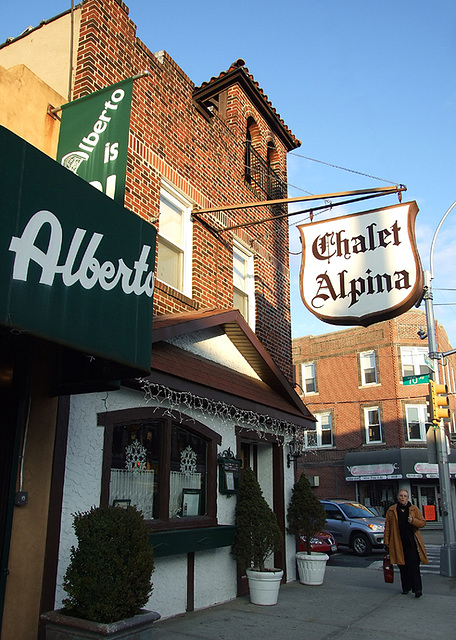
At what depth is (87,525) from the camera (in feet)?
16.3

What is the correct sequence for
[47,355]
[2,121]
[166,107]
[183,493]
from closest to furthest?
1. [47,355]
2. [2,121]
3. [183,493]
4. [166,107]

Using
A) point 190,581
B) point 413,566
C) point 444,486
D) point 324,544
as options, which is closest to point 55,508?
point 190,581

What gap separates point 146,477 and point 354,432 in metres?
23.9

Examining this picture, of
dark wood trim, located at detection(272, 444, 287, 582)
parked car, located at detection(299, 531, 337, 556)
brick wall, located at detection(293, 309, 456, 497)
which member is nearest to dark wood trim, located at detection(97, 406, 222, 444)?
dark wood trim, located at detection(272, 444, 287, 582)

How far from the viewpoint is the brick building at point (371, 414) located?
27.2 meters

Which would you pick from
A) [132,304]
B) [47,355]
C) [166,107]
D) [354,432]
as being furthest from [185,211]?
[354,432]

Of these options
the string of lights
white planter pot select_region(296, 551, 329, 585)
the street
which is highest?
the string of lights

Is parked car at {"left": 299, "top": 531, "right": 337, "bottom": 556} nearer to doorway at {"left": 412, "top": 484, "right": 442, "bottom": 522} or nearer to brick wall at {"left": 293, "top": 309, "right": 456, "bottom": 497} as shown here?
doorway at {"left": 412, "top": 484, "right": 442, "bottom": 522}

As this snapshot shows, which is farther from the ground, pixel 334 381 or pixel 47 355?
pixel 334 381

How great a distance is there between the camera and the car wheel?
16125 mm

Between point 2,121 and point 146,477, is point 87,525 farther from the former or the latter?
point 2,121

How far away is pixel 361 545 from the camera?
16.3 m

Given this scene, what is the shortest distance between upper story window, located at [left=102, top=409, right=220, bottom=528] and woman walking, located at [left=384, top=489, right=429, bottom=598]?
2812mm

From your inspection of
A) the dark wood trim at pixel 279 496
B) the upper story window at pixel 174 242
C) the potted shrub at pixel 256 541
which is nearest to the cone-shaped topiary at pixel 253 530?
the potted shrub at pixel 256 541
